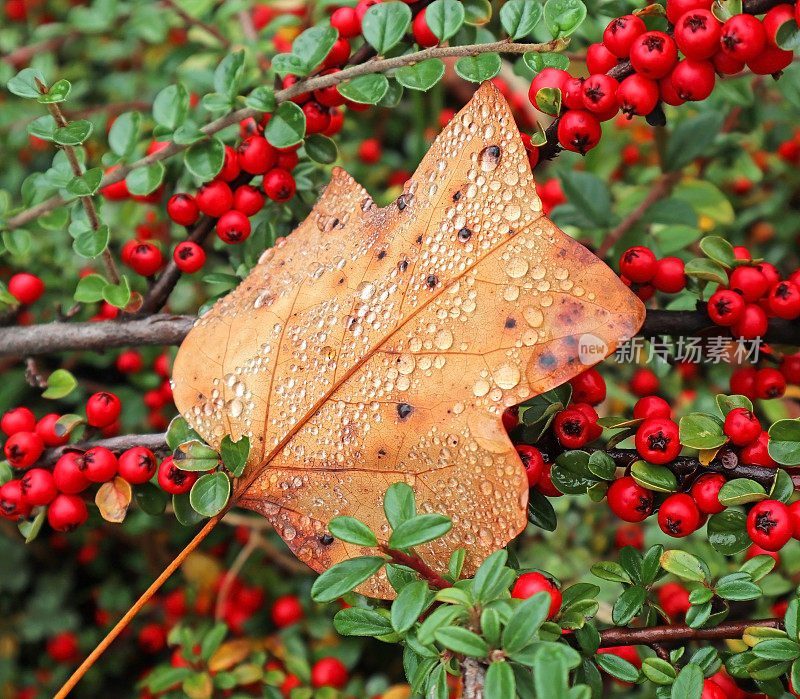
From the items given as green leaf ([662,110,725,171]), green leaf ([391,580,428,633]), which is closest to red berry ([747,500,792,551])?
green leaf ([391,580,428,633])

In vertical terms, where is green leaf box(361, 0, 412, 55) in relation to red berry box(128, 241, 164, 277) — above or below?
above

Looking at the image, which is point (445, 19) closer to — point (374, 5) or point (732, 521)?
point (374, 5)

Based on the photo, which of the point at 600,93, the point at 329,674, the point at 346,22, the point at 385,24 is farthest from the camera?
the point at 329,674

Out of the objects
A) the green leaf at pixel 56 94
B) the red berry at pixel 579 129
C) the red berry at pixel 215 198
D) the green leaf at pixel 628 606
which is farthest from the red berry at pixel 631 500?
the green leaf at pixel 56 94

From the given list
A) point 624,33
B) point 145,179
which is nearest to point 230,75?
point 145,179

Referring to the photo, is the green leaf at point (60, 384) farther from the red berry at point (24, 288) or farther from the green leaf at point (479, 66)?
the green leaf at point (479, 66)

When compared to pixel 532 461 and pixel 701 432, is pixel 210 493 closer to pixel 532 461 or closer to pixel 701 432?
pixel 532 461

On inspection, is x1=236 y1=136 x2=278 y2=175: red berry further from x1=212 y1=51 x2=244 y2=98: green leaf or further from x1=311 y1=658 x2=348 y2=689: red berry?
x1=311 y1=658 x2=348 y2=689: red berry
